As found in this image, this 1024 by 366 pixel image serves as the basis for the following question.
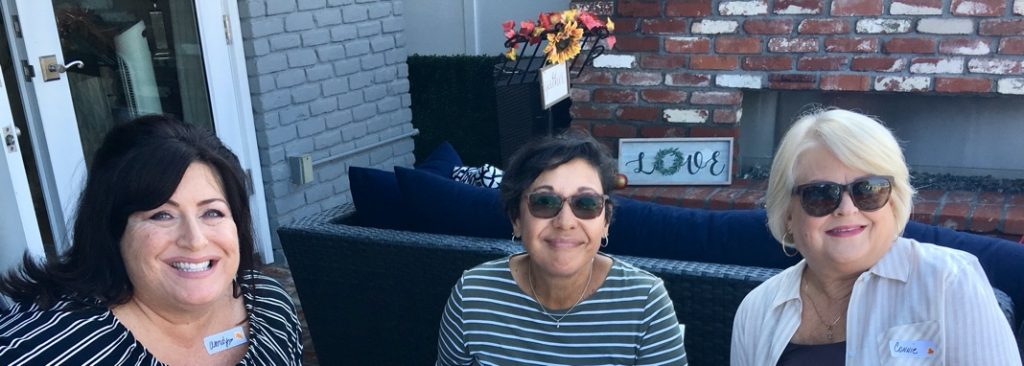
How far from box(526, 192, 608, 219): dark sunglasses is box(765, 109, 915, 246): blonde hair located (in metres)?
0.36

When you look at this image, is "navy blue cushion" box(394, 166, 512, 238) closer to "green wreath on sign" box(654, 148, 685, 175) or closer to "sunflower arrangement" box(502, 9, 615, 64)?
"sunflower arrangement" box(502, 9, 615, 64)

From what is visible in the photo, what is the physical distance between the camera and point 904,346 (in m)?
1.29

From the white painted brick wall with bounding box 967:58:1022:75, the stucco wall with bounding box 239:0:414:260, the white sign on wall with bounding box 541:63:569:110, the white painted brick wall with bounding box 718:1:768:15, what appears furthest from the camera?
the stucco wall with bounding box 239:0:414:260

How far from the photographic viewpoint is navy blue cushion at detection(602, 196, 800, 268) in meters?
1.82

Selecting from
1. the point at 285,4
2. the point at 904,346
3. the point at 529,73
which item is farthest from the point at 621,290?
the point at 529,73

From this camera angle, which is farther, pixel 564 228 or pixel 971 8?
pixel 971 8

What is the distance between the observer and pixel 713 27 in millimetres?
3482

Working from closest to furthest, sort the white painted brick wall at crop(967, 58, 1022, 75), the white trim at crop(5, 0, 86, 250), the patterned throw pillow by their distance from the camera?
the patterned throw pillow
the white trim at crop(5, 0, 86, 250)
the white painted brick wall at crop(967, 58, 1022, 75)

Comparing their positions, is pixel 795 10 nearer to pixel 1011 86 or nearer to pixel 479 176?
pixel 1011 86

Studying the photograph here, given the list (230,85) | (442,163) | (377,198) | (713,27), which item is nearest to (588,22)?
(713,27)

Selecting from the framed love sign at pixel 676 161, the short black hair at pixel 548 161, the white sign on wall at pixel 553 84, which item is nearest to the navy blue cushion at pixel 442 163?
the white sign on wall at pixel 553 84

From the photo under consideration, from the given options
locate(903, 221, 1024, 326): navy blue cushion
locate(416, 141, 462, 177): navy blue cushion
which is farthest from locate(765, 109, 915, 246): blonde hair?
locate(416, 141, 462, 177): navy blue cushion

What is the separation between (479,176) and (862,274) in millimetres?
1313

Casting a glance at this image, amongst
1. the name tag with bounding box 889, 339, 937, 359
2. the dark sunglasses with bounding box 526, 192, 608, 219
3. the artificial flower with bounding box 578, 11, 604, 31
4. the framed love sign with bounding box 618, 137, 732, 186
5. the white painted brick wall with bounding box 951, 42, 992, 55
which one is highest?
the artificial flower with bounding box 578, 11, 604, 31
